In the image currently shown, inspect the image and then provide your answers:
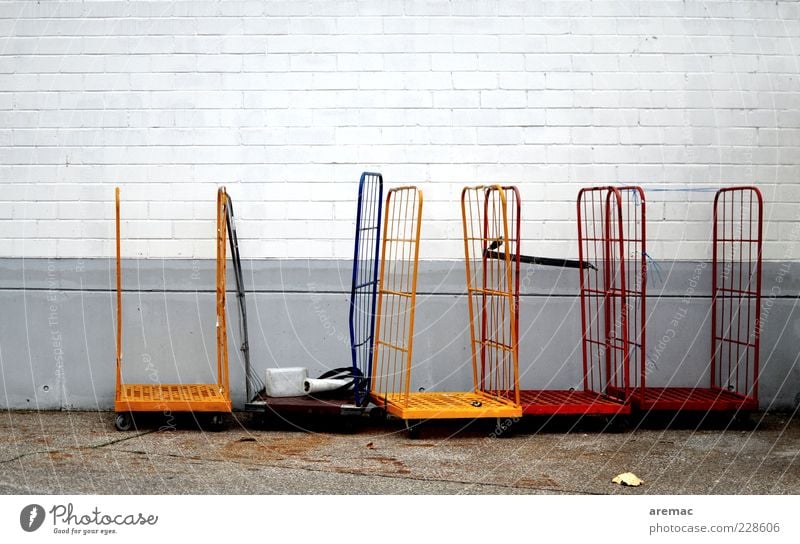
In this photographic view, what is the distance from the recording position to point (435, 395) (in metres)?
7.59

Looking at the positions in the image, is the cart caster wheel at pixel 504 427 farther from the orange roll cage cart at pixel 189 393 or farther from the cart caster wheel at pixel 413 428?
the orange roll cage cart at pixel 189 393

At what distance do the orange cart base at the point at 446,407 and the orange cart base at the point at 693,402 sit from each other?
3.32ft

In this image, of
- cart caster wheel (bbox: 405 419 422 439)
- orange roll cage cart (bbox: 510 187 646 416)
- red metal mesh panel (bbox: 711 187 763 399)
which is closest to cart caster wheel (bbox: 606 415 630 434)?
orange roll cage cart (bbox: 510 187 646 416)

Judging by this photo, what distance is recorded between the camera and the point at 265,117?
312 inches

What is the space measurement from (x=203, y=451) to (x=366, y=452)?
1042 millimetres

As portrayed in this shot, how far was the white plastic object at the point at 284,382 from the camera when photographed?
24.1 feet

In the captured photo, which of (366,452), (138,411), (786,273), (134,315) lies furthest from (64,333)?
(786,273)

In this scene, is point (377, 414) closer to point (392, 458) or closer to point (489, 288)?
point (392, 458)

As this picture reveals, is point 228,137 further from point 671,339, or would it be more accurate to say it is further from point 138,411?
point 671,339

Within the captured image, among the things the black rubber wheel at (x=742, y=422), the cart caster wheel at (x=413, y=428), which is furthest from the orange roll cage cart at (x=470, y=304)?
the black rubber wheel at (x=742, y=422)

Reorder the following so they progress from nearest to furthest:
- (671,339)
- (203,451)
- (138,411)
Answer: (203,451)
(138,411)
(671,339)

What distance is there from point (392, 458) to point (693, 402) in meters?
2.39

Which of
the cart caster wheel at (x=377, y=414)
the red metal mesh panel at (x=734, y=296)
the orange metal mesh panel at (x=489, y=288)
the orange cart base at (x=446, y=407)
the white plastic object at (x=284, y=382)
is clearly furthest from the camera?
the red metal mesh panel at (x=734, y=296)

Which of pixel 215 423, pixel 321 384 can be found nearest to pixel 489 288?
pixel 321 384
